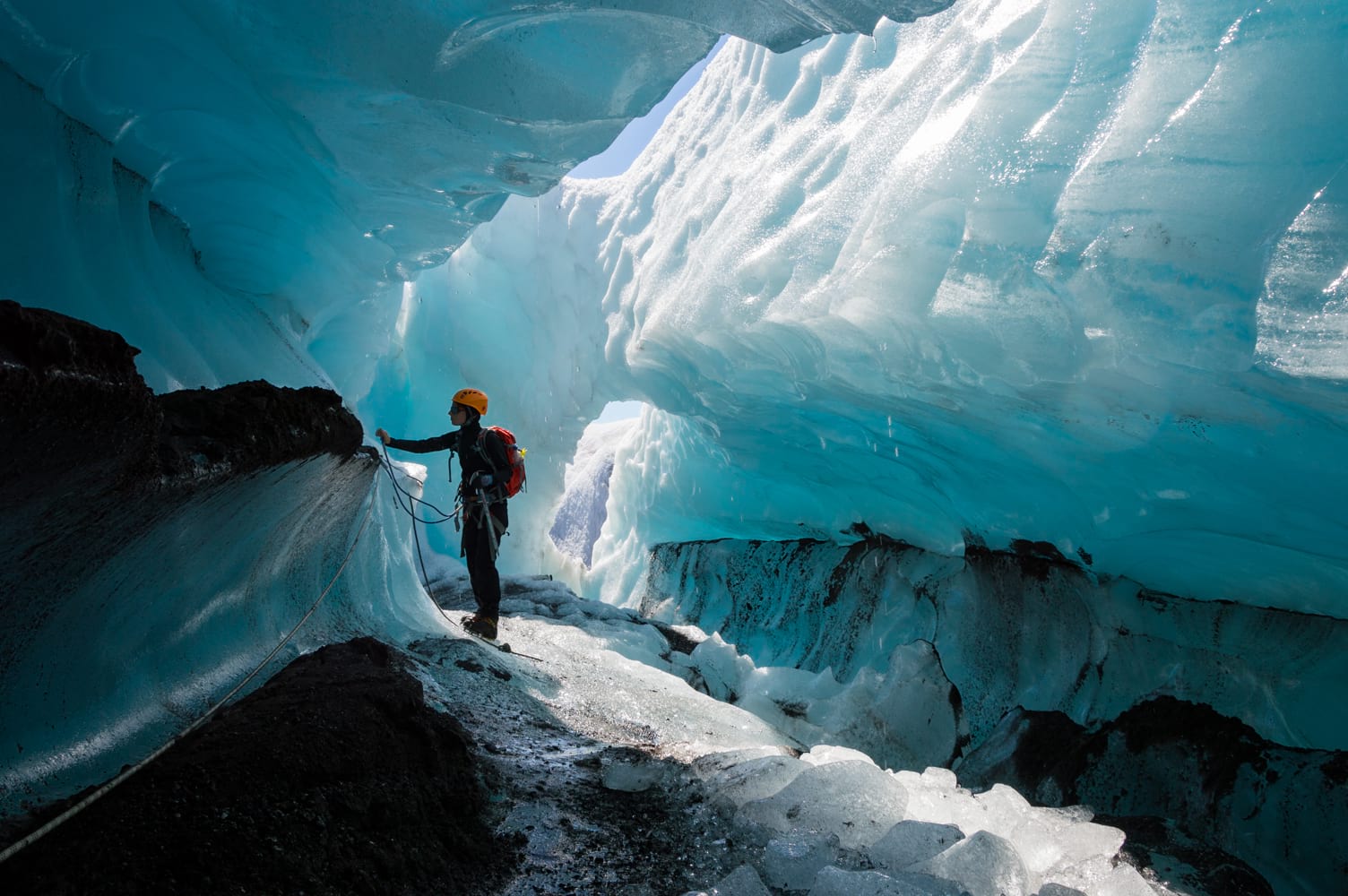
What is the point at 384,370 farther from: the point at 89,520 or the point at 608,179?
the point at 89,520

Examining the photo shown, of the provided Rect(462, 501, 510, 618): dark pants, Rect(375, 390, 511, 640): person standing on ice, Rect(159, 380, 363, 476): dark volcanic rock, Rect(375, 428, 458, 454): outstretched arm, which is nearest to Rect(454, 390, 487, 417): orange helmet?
Rect(375, 390, 511, 640): person standing on ice

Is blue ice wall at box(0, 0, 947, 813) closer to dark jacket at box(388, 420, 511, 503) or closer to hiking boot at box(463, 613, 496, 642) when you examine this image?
hiking boot at box(463, 613, 496, 642)

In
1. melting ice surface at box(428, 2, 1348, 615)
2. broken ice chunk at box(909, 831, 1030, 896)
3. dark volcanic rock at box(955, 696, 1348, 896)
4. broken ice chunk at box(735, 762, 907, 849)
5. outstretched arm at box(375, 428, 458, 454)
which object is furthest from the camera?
outstretched arm at box(375, 428, 458, 454)

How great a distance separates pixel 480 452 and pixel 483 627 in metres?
1.07

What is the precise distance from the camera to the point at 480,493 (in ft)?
15.7

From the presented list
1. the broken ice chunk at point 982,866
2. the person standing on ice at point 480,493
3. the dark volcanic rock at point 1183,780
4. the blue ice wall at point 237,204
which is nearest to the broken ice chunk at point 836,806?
the broken ice chunk at point 982,866

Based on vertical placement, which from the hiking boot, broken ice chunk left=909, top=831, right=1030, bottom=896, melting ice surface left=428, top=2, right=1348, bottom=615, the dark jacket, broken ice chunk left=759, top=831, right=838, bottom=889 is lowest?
broken ice chunk left=759, top=831, right=838, bottom=889

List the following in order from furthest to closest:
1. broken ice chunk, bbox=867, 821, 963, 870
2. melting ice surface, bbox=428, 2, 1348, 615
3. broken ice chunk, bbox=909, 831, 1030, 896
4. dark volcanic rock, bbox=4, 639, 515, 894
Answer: melting ice surface, bbox=428, 2, 1348, 615 < broken ice chunk, bbox=867, 821, 963, 870 < broken ice chunk, bbox=909, 831, 1030, 896 < dark volcanic rock, bbox=4, 639, 515, 894

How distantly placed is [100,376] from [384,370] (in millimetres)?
7206

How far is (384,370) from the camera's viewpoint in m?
8.49

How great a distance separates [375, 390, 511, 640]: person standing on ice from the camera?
479 centimetres

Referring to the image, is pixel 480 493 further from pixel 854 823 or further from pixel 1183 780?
pixel 1183 780

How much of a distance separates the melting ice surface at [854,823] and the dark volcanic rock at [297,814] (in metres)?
0.63

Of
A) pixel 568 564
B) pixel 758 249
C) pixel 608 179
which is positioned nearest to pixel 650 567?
pixel 568 564
